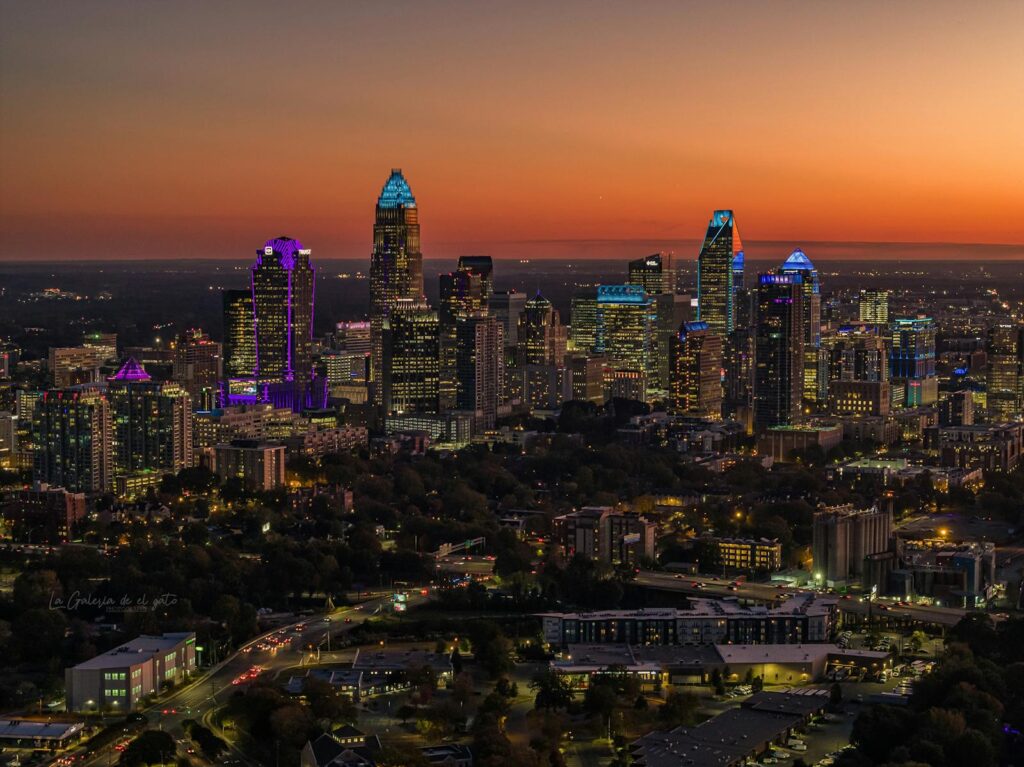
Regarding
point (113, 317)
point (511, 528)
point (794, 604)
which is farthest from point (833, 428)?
point (113, 317)

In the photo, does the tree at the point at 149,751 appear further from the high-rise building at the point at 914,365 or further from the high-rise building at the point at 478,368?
the high-rise building at the point at 914,365

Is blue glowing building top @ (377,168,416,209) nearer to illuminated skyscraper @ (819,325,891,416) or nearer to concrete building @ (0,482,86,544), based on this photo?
illuminated skyscraper @ (819,325,891,416)

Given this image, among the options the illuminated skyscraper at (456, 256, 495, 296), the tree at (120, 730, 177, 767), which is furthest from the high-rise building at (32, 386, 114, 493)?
the illuminated skyscraper at (456, 256, 495, 296)

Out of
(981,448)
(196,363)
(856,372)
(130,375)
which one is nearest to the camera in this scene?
(130,375)

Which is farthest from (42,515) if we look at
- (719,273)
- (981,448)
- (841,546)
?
(719,273)

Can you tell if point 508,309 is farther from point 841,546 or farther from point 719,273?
point 841,546

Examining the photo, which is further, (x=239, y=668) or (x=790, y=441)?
(x=790, y=441)
